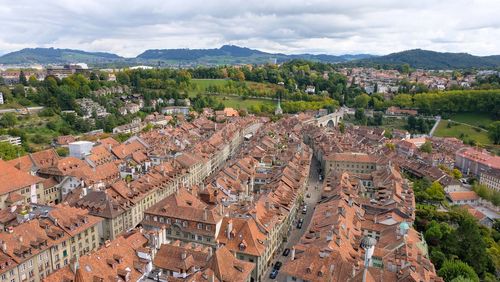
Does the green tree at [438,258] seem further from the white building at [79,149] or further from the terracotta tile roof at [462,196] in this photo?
the white building at [79,149]

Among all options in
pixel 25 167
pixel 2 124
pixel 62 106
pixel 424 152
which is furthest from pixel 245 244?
pixel 62 106

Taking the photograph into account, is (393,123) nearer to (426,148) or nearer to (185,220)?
(426,148)

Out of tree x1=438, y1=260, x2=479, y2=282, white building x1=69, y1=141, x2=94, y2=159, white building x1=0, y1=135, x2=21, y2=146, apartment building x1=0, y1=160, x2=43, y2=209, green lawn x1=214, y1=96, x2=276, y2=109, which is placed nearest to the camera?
tree x1=438, y1=260, x2=479, y2=282

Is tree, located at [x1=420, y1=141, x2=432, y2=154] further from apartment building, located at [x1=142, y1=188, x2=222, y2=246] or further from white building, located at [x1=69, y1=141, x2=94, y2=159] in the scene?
white building, located at [x1=69, y1=141, x2=94, y2=159]

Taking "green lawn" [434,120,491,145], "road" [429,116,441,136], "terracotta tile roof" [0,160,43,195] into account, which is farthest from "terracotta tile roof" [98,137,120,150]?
"green lawn" [434,120,491,145]

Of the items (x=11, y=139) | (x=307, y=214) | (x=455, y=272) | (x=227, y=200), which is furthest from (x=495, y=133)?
(x=11, y=139)

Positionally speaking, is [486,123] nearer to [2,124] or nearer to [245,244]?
[245,244]

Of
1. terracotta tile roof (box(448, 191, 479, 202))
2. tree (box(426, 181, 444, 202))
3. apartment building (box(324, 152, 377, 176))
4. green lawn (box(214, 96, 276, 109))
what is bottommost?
terracotta tile roof (box(448, 191, 479, 202))
